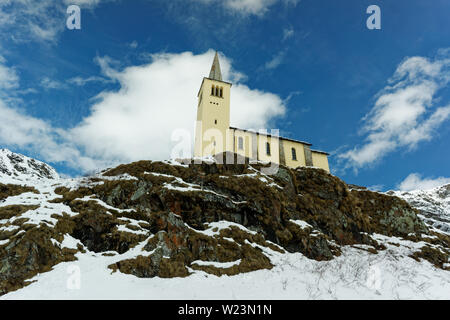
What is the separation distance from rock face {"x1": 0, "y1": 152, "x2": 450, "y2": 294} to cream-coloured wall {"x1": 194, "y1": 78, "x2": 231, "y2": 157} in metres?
10.3

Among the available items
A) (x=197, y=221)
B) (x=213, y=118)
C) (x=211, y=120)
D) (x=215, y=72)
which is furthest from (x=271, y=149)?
(x=197, y=221)

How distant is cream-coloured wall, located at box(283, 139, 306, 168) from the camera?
43959 millimetres

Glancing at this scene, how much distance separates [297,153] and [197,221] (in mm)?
28956

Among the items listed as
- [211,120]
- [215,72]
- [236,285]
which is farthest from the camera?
[215,72]

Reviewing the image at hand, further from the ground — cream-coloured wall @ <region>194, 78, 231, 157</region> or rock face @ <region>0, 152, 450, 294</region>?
cream-coloured wall @ <region>194, 78, 231, 157</region>

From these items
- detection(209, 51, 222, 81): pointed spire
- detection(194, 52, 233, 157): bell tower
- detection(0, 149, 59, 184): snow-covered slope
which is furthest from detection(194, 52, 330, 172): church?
detection(0, 149, 59, 184): snow-covered slope

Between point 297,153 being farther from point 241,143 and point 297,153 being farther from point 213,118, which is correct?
point 213,118

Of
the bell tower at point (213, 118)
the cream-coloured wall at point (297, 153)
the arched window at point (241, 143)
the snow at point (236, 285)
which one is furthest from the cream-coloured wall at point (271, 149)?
the snow at point (236, 285)

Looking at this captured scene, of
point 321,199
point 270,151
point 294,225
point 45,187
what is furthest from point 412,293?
point 270,151

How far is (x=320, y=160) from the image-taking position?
47219mm

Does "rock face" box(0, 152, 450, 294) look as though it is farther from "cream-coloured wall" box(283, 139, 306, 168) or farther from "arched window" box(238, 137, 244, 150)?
"cream-coloured wall" box(283, 139, 306, 168)

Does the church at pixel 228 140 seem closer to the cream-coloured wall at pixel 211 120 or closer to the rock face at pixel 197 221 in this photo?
the cream-coloured wall at pixel 211 120

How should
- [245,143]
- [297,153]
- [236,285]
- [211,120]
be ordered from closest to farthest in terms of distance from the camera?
[236,285]
[245,143]
[211,120]
[297,153]

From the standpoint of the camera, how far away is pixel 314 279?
1386 centimetres
